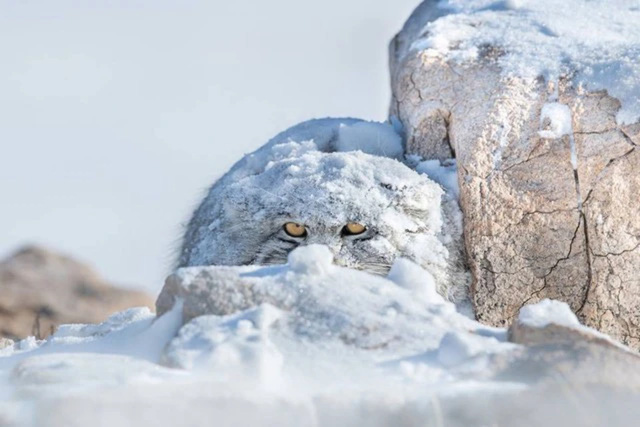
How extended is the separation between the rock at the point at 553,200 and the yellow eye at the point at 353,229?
1.47 ft

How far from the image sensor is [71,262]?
32.4 feet

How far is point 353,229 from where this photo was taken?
4191 mm

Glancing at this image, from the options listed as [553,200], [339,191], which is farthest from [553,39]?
[339,191]

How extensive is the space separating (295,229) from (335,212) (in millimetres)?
208

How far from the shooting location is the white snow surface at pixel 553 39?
4234 mm

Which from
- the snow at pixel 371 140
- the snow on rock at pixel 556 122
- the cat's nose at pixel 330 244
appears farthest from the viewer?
the snow at pixel 371 140

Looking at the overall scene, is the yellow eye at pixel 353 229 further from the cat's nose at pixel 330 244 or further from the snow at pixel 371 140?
the snow at pixel 371 140

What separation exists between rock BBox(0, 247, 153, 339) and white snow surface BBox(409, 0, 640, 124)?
391 centimetres

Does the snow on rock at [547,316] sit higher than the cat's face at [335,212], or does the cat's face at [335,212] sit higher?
the snow on rock at [547,316]

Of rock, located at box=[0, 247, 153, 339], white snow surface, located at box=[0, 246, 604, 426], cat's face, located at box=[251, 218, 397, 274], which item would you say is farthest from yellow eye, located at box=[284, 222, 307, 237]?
rock, located at box=[0, 247, 153, 339]

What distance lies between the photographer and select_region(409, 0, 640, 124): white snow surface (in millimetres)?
4234

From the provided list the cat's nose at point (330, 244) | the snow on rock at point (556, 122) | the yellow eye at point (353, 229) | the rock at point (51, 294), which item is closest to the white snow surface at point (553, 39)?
the snow on rock at point (556, 122)

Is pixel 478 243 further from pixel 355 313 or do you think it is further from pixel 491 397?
pixel 491 397

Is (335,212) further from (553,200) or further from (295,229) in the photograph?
(553,200)
